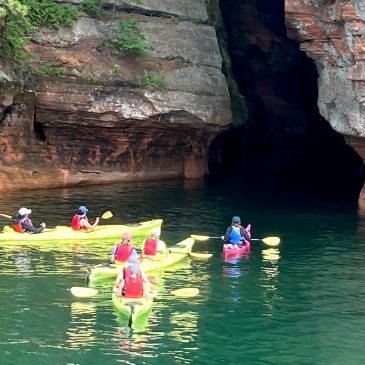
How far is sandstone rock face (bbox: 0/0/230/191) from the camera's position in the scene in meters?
31.0

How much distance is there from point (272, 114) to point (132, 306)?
145 ft

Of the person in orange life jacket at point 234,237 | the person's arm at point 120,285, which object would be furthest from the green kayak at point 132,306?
the person in orange life jacket at point 234,237

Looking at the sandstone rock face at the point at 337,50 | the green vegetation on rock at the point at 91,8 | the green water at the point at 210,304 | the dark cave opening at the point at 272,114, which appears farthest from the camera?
the dark cave opening at the point at 272,114

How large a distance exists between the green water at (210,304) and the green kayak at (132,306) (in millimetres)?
227

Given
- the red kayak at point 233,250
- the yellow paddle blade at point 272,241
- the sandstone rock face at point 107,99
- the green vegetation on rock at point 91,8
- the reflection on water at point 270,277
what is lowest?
the reflection on water at point 270,277

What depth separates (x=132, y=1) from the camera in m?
32.8

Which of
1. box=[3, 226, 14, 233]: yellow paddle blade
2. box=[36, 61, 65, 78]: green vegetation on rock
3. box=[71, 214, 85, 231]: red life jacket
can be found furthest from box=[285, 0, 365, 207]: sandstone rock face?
box=[3, 226, 14, 233]: yellow paddle blade

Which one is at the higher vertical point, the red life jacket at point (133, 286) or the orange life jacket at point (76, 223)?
the orange life jacket at point (76, 223)

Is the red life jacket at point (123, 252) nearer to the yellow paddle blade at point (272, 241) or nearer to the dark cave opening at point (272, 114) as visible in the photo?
the yellow paddle blade at point (272, 241)

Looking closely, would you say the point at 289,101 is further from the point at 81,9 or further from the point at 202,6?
the point at 81,9

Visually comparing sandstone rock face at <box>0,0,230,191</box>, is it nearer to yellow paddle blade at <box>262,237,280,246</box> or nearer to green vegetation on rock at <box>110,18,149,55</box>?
green vegetation on rock at <box>110,18,149,55</box>

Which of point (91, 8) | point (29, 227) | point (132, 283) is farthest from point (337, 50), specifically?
point (132, 283)

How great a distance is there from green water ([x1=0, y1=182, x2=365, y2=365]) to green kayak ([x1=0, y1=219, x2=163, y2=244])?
0.41 meters

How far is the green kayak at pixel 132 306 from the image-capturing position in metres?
15.2
